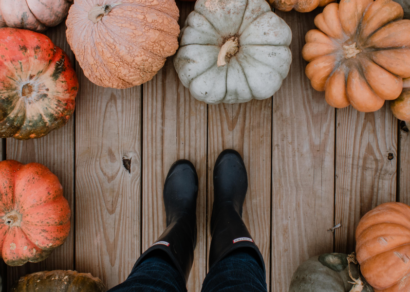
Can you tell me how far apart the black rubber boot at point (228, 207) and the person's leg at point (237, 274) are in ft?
0.07

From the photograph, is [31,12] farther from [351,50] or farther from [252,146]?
[351,50]

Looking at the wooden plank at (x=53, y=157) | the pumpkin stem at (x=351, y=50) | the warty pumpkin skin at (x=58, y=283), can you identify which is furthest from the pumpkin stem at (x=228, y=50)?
the warty pumpkin skin at (x=58, y=283)

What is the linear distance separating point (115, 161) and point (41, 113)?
0.34m

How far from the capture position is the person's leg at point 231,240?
0.75m

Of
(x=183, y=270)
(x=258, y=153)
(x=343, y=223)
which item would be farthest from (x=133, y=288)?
(x=343, y=223)

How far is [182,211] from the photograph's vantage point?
1.10 meters

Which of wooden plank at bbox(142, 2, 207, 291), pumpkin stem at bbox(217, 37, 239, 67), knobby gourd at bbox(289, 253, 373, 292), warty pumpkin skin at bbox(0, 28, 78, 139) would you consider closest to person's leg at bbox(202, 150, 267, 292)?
wooden plank at bbox(142, 2, 207, 291)

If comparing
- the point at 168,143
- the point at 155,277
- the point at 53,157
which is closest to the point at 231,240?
the point at 155,277

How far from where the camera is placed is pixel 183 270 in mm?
862

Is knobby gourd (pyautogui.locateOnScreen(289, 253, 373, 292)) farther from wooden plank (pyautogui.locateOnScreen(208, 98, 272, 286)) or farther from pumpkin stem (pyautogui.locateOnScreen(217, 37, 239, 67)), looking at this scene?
pumpkin stem (pyautogui.locateOnScreen(217, 37, 239, 67))

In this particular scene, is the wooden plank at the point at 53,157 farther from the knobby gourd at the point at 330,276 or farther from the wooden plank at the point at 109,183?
the knobby gourd at the point at 330,276

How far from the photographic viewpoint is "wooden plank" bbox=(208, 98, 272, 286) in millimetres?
1198

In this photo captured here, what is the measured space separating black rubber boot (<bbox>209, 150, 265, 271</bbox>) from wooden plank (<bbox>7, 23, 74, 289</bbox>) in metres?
0.64

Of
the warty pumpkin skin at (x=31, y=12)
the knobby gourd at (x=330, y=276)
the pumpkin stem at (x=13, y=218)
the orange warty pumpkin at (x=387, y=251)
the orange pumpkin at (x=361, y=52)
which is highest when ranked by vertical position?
the warty pumpkin skin at (x=31, y=12)
